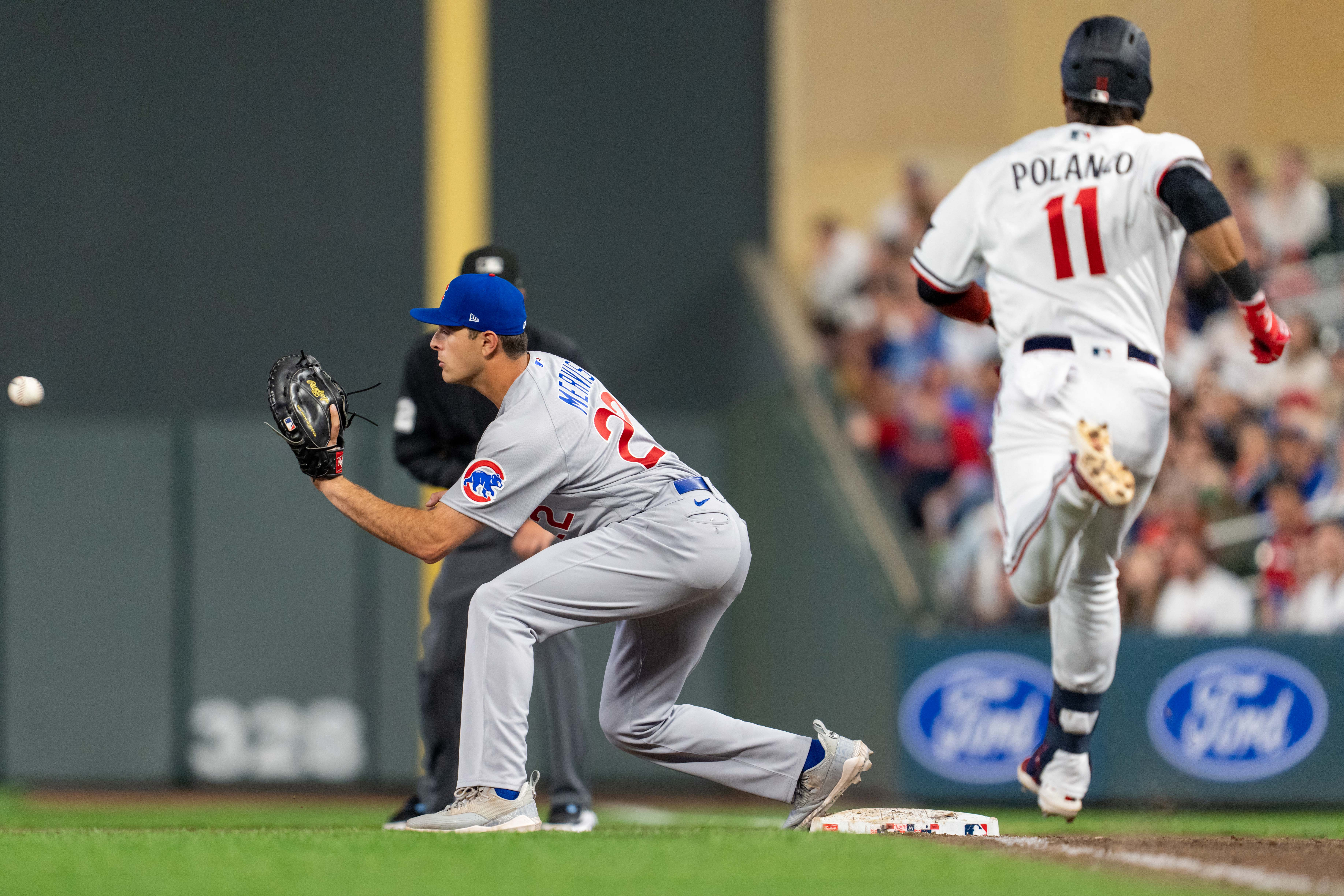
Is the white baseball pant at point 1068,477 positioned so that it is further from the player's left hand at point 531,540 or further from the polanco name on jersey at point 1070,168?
the player's left hand at point 531,540

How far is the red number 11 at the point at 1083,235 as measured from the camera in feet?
15.6

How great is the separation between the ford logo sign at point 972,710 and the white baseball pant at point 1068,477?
12.3 ft

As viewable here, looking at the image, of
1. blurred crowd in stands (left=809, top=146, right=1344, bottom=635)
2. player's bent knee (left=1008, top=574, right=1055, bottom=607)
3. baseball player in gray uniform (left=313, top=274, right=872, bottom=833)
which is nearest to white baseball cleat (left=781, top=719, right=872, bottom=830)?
baseball player in gray uniform (left=313, top=274, right=872, bottom=833)

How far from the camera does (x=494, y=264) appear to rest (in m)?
6.00

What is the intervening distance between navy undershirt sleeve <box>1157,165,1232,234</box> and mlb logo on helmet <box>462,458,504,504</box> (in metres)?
2.05

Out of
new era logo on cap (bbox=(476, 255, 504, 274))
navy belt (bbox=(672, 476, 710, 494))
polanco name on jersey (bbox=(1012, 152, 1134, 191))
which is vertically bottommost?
navy belt (bbox=(672, 476, 710, 494))

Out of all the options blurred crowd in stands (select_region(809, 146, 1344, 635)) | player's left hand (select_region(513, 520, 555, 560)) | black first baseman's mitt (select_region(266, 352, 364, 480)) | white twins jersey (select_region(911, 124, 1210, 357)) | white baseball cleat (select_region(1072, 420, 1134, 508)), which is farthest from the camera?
blurred crowd in stands (select_region(809, 146, 1344, 635))

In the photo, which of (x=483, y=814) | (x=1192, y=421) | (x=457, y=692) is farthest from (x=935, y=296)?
(x=1192, y=421)

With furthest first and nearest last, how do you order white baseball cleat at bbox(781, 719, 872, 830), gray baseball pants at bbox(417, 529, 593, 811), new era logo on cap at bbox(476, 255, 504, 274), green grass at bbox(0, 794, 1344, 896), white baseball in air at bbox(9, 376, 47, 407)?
new era logo on cap at bbox(476, 255, 504, 274) < gray baseball pants at bbox(417, 529, 593, 811) < white baseball in air at bbox(9, 376, 47, 407) < white baseball cleat at bbox(781, 719, 872, 830) < green grass at bbox(0, 794, 1344, 896)

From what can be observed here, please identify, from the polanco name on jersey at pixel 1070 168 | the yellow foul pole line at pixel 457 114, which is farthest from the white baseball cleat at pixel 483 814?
the yellow foul pole line at pixel 457 114

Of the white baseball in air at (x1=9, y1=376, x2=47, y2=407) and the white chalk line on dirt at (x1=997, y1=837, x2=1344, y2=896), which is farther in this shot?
the white baseball in air at (x1=9, y1=376, x2=47, y2=407)

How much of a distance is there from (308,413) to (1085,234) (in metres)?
2.30

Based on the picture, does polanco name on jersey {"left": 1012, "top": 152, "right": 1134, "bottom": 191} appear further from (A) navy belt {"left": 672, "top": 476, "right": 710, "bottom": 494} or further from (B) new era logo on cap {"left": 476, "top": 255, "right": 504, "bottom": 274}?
(B) new era logo on cap {"left": 476, "top": 255, "right": 504, "bottom": 274}

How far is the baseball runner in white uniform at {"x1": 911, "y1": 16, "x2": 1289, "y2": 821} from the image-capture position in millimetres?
4680
